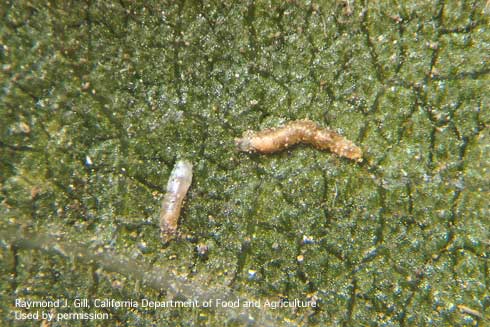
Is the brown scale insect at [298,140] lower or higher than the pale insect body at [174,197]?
higher

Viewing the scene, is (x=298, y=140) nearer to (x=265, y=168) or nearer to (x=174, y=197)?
(x=265, y=168)

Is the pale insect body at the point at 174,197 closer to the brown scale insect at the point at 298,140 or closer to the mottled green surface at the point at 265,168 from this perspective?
the mottled green surface at the point at 265,168

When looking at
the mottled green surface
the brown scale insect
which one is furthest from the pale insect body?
the brown scale insect

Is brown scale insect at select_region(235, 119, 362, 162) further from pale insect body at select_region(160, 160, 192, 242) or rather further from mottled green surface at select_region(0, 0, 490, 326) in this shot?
pale insect body at select_region(160, 160, 192, 242)

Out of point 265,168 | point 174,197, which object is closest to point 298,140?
point 265,168

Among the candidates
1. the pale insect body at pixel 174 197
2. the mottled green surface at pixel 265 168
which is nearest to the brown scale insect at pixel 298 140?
the mottled green surface at pixel 265 168
